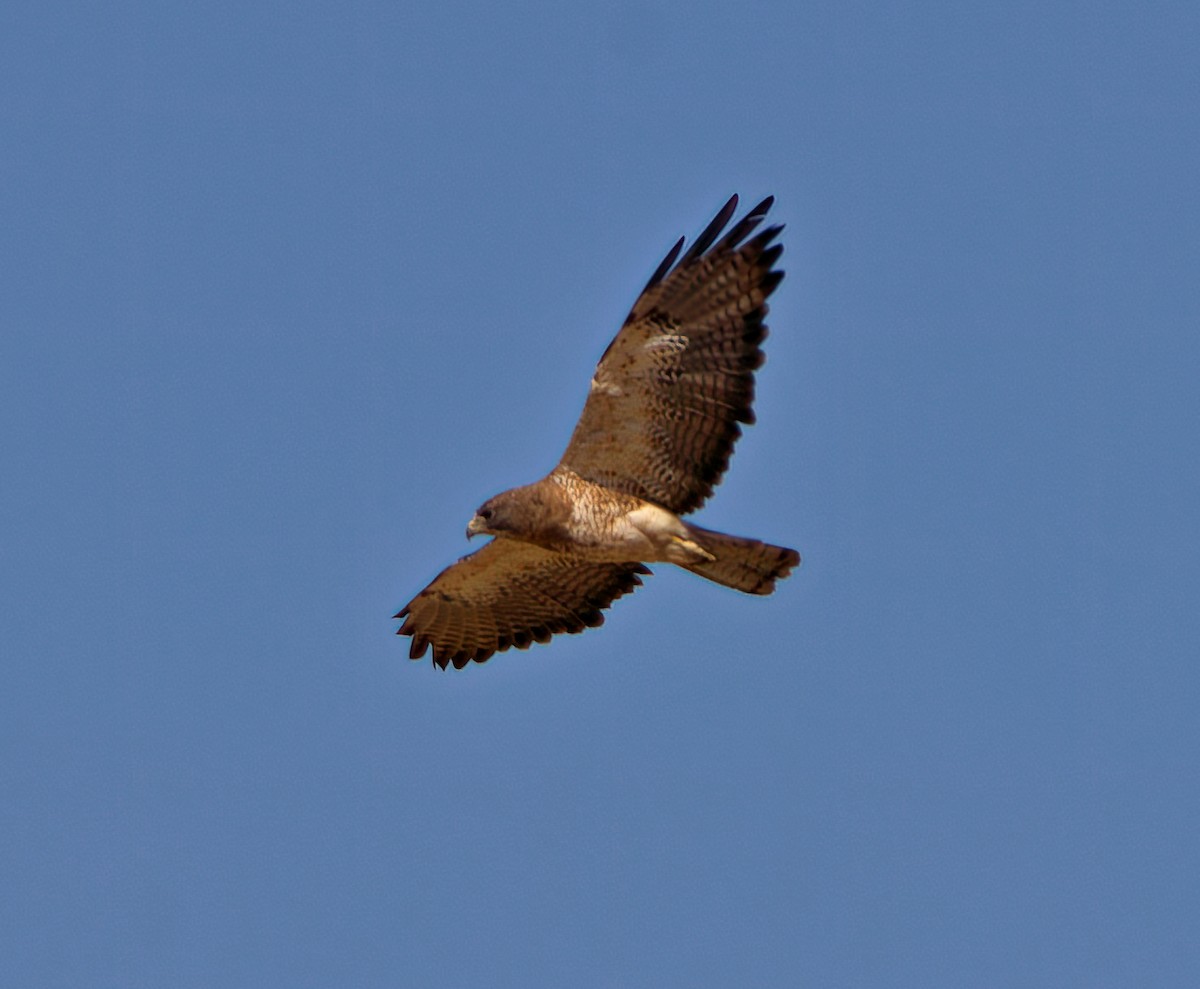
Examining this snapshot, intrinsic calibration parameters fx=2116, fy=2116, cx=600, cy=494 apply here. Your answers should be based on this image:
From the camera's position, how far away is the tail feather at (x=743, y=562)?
15.5 metres

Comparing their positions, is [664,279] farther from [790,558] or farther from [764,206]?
[790,558]

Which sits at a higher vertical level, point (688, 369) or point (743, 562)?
point (688, 369)

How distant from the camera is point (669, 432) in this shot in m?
15.2

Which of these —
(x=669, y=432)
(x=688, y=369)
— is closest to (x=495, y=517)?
(x=669, y=432)

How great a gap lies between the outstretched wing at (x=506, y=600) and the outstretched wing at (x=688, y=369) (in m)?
1.37

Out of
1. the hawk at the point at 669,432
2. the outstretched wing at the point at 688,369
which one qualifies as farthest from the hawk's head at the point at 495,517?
the outstretched wing at the point at 688,369

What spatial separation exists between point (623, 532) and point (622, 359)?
1.29 meters

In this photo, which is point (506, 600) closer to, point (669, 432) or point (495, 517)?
point (495, 517)

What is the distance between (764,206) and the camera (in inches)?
582

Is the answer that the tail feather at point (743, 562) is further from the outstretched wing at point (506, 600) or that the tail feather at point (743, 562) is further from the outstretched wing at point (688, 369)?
the outstretched wing at point (506, 600)

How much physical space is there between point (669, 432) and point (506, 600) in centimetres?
262

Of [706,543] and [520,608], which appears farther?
[520,608]

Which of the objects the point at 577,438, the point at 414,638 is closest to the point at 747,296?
the point at 577,438

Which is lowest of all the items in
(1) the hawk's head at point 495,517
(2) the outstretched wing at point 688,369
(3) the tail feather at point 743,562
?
(1) the hawk's head at point 495,517
